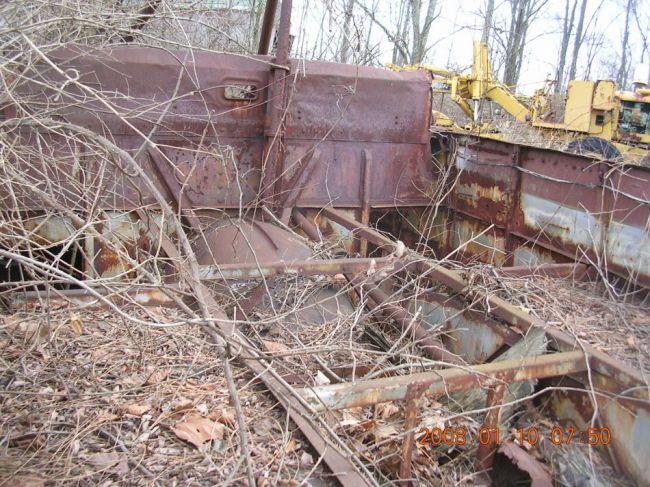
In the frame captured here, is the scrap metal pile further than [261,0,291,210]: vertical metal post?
No

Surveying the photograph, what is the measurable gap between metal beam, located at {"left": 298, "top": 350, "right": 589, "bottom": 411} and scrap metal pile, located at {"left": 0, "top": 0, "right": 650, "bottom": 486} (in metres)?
0.01

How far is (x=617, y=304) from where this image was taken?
369 cm

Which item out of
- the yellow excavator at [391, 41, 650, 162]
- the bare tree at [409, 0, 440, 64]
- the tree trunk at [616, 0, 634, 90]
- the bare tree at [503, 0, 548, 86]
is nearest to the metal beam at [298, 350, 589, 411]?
the yellow excavator at [391, 41, 650, 162]

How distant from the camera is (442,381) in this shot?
2424mm

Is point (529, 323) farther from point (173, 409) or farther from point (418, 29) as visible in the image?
point (418, 29)

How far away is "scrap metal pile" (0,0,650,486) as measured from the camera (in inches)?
88.6

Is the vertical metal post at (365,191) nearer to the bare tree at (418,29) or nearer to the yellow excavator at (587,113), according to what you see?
the yellow excavator at (587,113)

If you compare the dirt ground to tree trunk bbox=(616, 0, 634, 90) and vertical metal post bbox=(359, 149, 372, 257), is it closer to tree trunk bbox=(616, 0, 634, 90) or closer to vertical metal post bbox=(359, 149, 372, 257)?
vertical metal post bbox=(359, 149, 372, 257)

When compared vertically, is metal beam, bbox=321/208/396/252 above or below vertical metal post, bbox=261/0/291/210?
below

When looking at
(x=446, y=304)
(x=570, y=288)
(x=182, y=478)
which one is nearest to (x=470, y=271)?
(x=446, y=304)

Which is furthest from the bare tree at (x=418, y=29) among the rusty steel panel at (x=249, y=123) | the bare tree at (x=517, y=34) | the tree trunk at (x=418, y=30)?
the rusty steel panel at (x=249, y=123)
